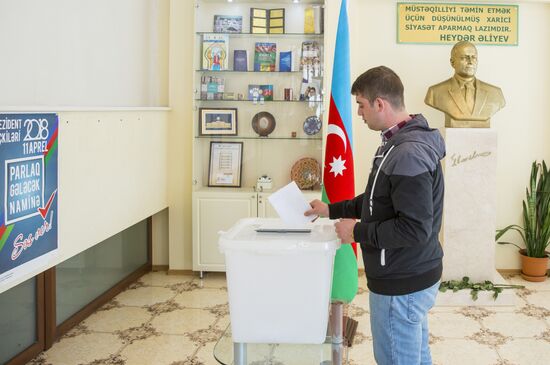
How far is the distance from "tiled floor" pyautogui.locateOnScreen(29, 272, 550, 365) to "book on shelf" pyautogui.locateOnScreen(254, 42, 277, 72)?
1952mm

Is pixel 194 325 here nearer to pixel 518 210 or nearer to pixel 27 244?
pixel 27 244

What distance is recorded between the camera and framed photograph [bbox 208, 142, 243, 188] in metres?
5.63

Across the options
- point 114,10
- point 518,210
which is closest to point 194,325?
point 114,10

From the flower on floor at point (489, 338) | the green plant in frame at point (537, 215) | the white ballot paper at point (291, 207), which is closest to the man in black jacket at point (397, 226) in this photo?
the white ballot paper at point (291, 207)

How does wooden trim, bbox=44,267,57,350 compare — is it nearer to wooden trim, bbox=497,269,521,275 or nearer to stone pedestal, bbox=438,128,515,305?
stone pedestal, bbox=438,128,515,305

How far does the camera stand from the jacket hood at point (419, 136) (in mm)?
2244

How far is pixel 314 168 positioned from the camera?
5.54 meters

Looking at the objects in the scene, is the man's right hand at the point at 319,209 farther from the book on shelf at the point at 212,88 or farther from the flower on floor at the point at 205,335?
the book on shelf at the point at 212,88

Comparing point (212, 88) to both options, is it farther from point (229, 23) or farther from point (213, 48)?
point (229, 23)

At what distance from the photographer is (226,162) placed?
5633 millimetres

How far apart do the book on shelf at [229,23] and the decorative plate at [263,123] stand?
29.6 inches

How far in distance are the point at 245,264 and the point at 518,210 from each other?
14.1 feet

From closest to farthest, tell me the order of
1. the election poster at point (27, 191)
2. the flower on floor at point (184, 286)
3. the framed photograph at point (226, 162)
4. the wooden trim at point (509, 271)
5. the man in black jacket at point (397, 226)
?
1. the man in black jacket at point (397, 226)
2. the election poster at point (27, 191)
3. the flower on floor at point (184, 286)
4. the framed photograph at point (226, 162)
5. the wooden trim at point (509, 271)

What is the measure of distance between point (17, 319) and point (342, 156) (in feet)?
6.98
